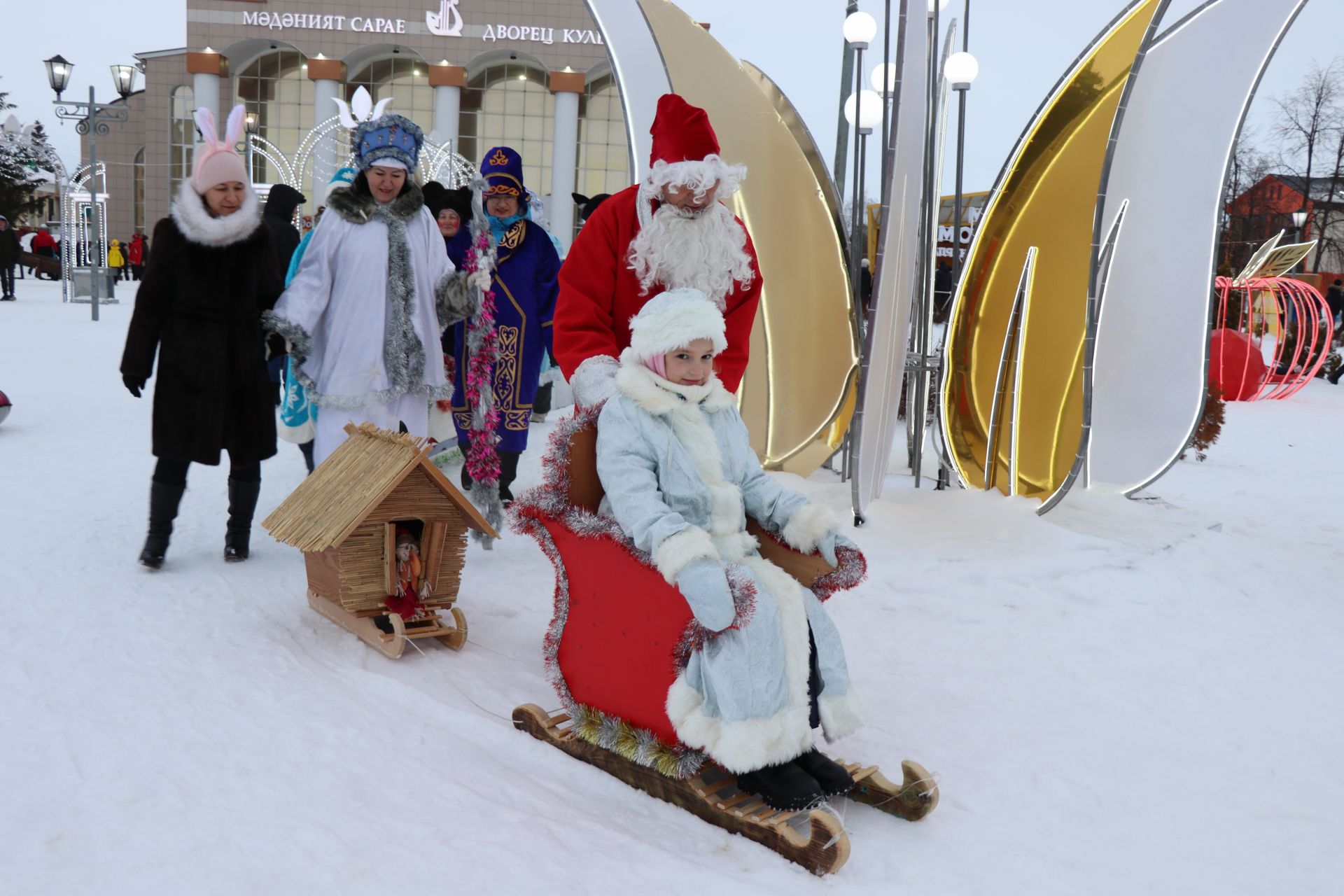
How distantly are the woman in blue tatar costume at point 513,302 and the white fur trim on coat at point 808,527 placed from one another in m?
2.96

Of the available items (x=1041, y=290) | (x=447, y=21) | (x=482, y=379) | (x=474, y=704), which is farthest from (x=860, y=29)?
(x=447, y=21)

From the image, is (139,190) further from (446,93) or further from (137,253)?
(446,93)

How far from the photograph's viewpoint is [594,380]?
318 cm

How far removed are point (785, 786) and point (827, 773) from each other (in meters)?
0.13

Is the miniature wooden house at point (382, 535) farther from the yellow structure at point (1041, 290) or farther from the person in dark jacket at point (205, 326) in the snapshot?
the yellow structure at point (1041, 290)

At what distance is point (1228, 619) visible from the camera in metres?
4.54

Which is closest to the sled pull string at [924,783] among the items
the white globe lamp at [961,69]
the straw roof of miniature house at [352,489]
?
the straw roof of miniature house at [352,489]

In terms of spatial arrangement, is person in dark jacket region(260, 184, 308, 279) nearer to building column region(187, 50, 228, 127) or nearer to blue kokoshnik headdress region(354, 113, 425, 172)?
blue kokoshnik headdress region(354, 113, 425, 172)

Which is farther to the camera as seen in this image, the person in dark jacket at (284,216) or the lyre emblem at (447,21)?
the lyre emblem at (447,21)

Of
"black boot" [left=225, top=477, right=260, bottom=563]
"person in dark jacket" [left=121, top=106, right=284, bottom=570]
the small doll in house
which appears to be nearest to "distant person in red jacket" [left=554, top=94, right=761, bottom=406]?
the small doll in house

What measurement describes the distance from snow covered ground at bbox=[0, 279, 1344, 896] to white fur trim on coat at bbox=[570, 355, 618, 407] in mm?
958

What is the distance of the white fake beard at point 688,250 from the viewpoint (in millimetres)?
3455

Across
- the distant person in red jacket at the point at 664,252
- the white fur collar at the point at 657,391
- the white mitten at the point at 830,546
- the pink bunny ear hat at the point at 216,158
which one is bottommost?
the white mitten at the point at 830,546

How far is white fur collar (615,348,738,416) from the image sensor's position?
9.08 ft
